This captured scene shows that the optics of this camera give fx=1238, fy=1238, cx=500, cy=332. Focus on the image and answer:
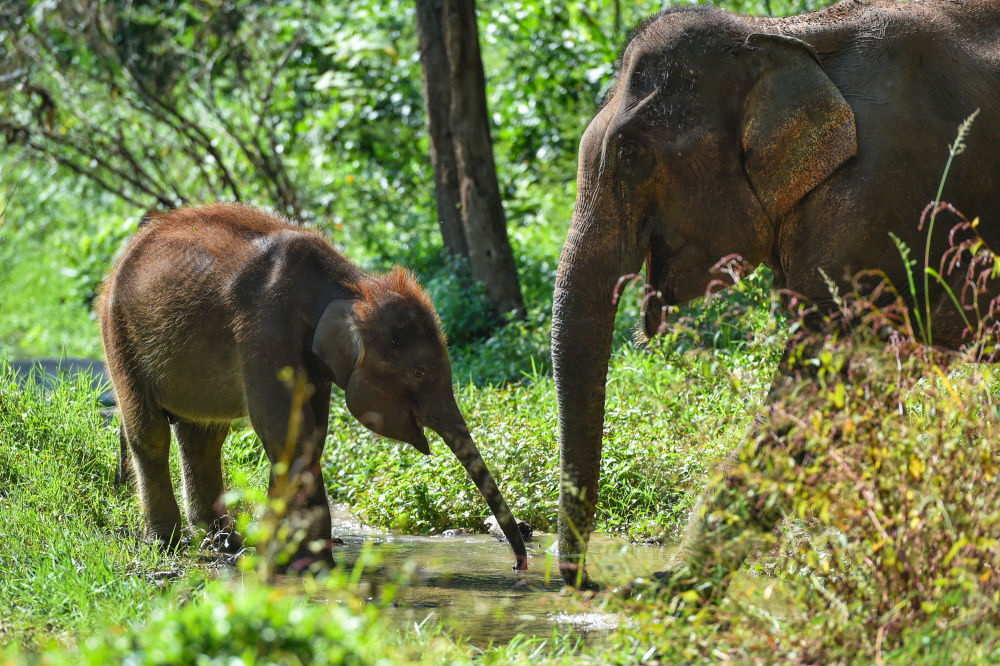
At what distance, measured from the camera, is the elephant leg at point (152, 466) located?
18.0 feet

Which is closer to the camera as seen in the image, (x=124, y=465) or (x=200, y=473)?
(x=200, y=473)

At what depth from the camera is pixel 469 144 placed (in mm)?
9859

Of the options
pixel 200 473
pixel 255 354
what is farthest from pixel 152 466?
pixel 255 354

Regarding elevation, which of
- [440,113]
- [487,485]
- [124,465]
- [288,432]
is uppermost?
[440,113]

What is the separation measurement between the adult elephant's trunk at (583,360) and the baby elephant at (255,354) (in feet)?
1.75

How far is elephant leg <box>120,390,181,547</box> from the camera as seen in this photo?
18.0 feet

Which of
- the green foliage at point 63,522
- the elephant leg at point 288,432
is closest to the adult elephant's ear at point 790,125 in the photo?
the elephant leg at point 288,432

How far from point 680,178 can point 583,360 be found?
733 mm

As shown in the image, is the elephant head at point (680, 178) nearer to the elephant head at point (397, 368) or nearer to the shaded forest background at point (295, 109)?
the elephant head at point (397, 368)

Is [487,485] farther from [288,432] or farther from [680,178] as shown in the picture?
[680,178]

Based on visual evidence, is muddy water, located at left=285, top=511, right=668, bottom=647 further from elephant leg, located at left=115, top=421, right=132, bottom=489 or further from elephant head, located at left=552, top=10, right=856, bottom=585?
elephant leg, located at left=115, top=421, right=132, bottom=489

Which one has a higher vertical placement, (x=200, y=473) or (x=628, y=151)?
(x=628, y=151)

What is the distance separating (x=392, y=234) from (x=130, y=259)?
22.9ft

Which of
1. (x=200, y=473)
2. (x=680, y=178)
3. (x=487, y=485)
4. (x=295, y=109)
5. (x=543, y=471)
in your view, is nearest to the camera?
(x=680, y=178)
